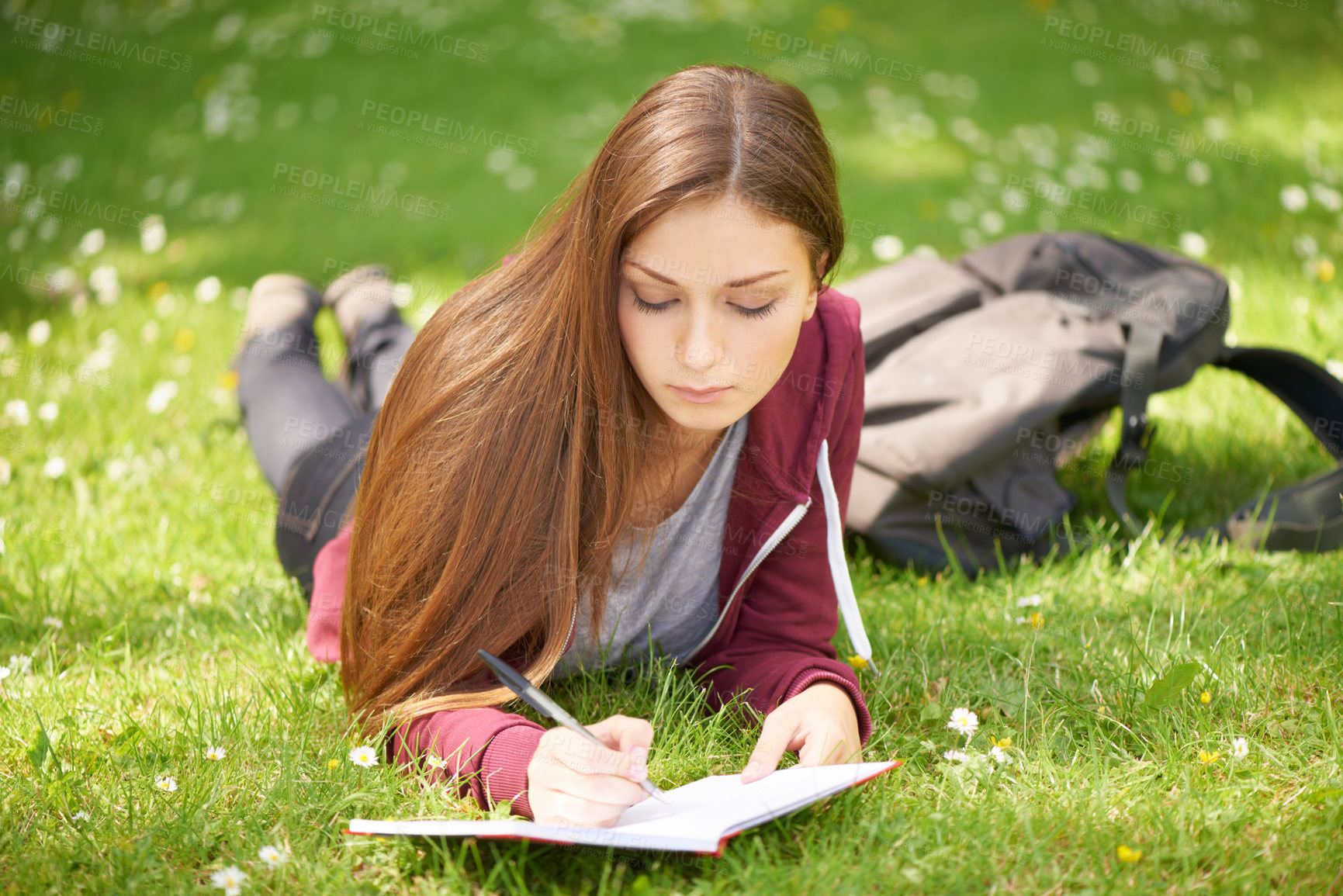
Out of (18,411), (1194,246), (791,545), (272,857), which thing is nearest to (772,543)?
(791,545)

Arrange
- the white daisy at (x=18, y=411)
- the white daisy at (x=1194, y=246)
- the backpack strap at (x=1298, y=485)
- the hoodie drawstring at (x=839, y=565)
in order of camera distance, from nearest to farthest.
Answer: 1. the hoodie drawstring at (x=839, y=565)
2. the backpack strap at (x=1298, y=485)
3. the white daisy at (x=18, y=411)
4. the white daisy at (x=1194, y=246)

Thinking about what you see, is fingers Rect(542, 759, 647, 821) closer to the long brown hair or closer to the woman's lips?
the long brown hair

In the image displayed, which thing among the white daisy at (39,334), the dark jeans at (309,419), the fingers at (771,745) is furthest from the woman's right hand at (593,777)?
the white daisy at (39,334)

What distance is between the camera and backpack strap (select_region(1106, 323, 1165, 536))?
274 cm

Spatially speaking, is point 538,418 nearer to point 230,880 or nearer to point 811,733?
point 811,733

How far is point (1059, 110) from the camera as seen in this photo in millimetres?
6492

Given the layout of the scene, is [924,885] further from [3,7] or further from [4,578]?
[3,7]

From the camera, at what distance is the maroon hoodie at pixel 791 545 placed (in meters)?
2.05

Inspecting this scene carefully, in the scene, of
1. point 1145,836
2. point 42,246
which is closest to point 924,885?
point 1145,836

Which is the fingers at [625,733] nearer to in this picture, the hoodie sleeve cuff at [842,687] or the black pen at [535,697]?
the black pen at [535,697]

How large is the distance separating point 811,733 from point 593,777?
1.43 ft

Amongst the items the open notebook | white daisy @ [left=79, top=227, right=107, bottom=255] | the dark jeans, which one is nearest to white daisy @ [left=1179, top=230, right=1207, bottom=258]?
the dark jeans

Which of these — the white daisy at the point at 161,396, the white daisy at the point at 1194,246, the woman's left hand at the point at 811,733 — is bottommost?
the white daisy at the point at 161,396

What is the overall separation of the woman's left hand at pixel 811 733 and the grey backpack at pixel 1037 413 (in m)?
0.86
